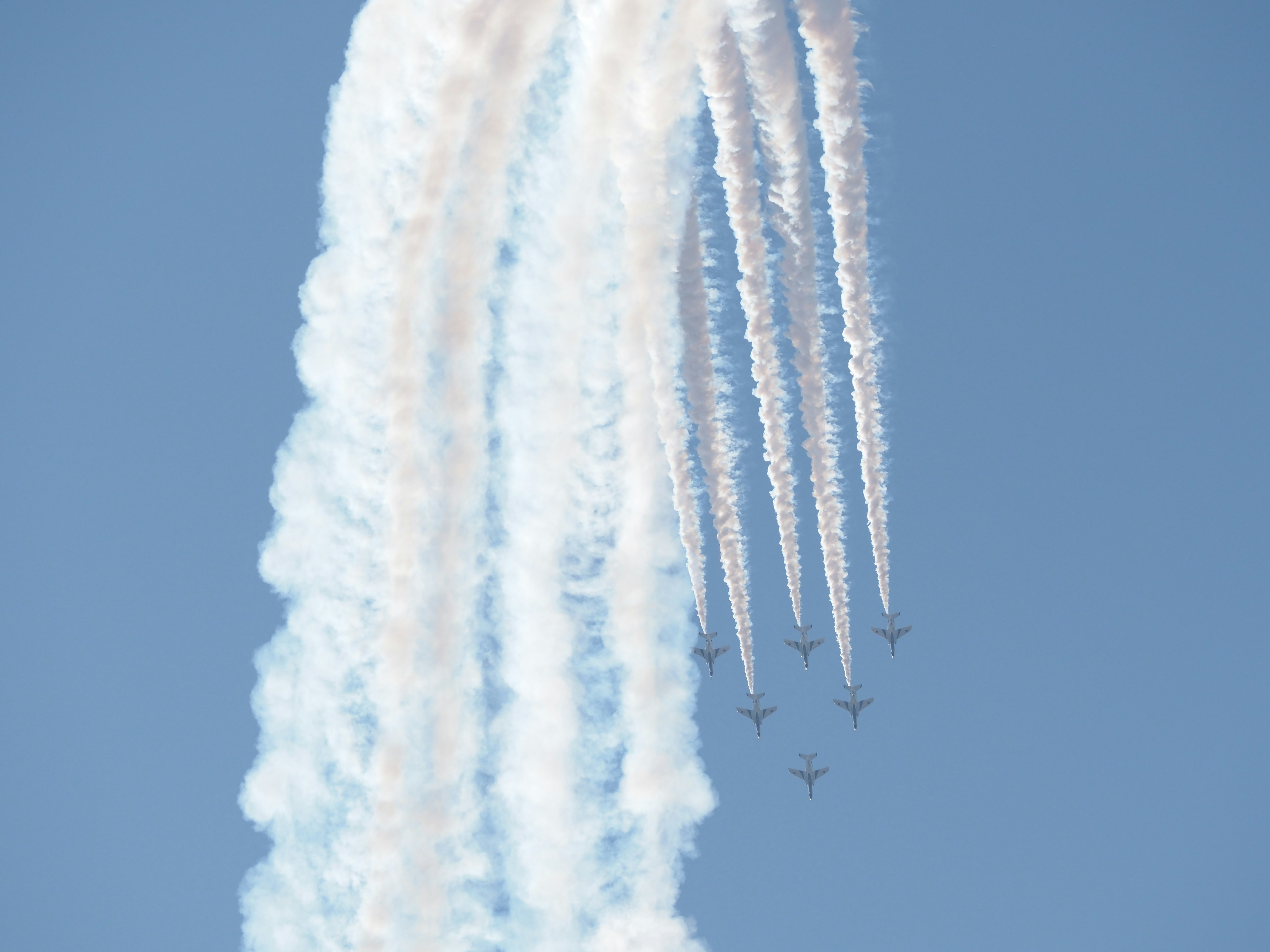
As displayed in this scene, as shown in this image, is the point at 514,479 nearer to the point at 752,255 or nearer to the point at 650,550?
the point at 650,550

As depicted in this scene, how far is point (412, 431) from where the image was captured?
2688 centimetres

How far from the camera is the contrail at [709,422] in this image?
2583cm

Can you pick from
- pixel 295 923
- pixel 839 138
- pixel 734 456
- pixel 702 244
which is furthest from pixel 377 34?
pixel 295 923

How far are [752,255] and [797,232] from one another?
1.01 m

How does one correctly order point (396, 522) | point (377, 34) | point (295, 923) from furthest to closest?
1. point (295, 923)
2. point (396, 522)
3. point (377, 34)

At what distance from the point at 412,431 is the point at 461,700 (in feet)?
21.5

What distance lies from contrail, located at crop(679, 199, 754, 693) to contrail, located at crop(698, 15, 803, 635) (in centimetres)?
84

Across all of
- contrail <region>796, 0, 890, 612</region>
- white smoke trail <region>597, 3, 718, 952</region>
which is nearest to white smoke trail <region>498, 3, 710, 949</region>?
white smoke trail <region>597, 3, 718, 952</region>

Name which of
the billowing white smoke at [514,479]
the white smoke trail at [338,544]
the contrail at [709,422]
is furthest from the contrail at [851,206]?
the white smoke trail at [338,544]

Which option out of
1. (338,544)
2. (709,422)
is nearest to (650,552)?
(709,422)

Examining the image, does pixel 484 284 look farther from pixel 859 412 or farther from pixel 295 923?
pixel 295 923

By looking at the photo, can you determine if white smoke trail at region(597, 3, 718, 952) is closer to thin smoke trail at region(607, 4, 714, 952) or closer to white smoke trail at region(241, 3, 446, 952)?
thin smoke trail at region(607, 4, 714, 952)

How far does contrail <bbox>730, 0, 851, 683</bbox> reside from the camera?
22562 millimetres

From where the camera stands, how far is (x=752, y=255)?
25453mm
